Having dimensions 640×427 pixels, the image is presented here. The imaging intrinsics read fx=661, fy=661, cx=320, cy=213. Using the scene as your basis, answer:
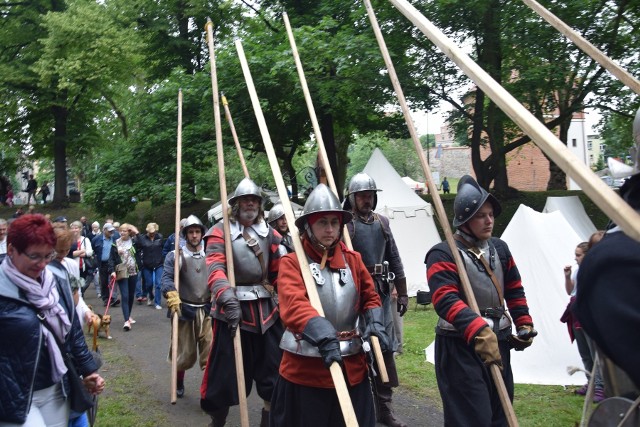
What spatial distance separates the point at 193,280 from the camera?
22.9 ft

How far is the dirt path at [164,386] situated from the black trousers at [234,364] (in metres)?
1.05

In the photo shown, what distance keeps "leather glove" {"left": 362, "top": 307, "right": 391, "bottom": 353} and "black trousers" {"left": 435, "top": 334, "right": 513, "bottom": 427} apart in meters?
0.50

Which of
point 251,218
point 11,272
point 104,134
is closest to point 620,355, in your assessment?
point 11,272

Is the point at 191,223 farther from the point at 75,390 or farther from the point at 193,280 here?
the point at 75,390

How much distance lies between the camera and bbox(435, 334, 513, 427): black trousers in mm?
3697

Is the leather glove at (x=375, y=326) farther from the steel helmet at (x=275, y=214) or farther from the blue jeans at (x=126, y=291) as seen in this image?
the blue jeans at (x=126, y=291)

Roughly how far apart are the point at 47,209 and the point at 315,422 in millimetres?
25461

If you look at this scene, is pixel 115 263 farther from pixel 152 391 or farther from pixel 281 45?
pixel 281 45

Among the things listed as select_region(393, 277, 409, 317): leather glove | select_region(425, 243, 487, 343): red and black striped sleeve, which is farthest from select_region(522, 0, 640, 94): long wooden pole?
select_region(393, 277, 409, 317): leather glove

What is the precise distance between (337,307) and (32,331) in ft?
4.94

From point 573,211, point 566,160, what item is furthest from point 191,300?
point 573,211

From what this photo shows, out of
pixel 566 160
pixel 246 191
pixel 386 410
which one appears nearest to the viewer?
pixel 566 160

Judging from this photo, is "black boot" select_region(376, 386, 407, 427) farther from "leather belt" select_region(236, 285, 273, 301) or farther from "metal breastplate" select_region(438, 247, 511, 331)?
"metal breastplate" select_region(438, 247, 511, 331)

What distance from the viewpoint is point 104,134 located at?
2950cm
